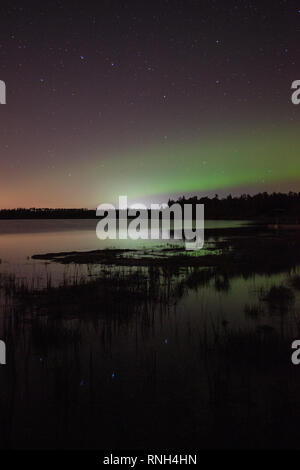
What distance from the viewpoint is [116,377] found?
638 centimetres

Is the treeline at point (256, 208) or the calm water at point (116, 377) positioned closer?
the calm water at point (116, 377)

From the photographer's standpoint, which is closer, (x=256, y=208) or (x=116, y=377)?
A: (x=116, y=377)

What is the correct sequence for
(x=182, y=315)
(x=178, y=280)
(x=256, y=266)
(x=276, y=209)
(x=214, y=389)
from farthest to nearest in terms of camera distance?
(x=276, y=209)
(x=256, y=266)
(x=178, y=280)
(x=182, y=315)
(x=214, y=389)

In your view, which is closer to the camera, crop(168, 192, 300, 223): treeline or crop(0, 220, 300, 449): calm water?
crop(0, 220, 300, 449): calm water

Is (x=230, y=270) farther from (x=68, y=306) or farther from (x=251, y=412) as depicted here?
(x=251, y=412)

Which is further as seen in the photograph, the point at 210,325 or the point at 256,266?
the point at 256,266

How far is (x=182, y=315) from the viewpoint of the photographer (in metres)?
10.3

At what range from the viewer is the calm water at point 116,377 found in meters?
4.77

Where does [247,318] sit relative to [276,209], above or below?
below

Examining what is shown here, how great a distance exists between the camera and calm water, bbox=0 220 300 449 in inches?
188
